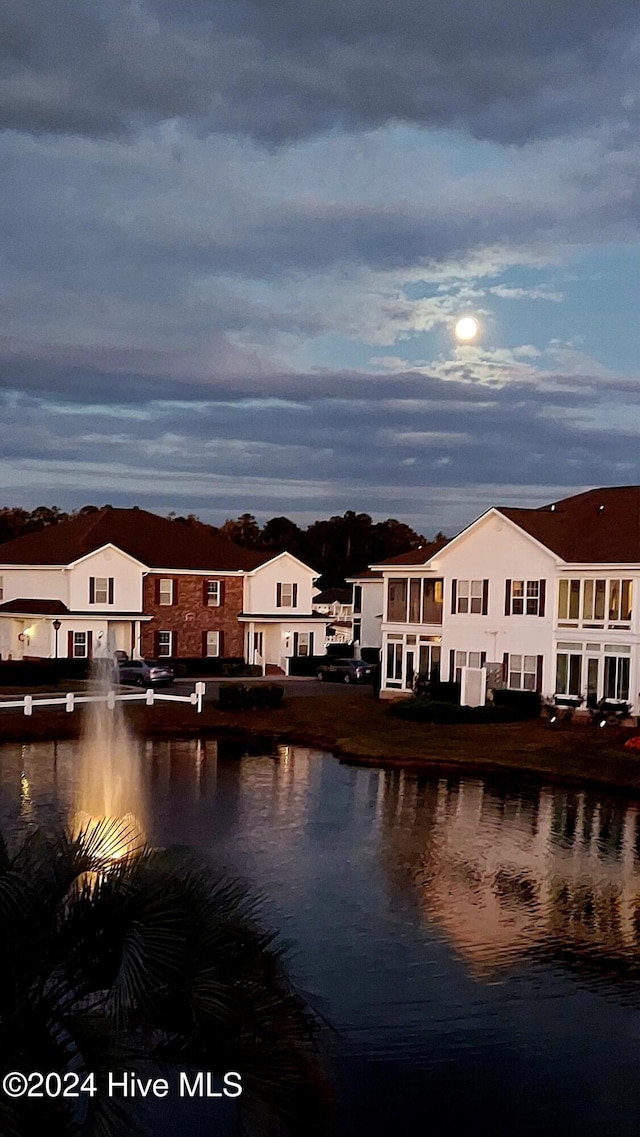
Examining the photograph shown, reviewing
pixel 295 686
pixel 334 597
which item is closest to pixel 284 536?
pixel 334 597

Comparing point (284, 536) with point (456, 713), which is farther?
point (284, 536)

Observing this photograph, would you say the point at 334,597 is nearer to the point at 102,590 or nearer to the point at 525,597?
the point at 102,590

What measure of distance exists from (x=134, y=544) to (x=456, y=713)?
27.4 m

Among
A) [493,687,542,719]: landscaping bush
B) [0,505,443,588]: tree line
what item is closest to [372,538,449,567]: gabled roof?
[493,687,542,719]: landscaping bush

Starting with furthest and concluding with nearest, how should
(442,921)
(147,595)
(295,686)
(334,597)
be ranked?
(334,597) < (147,595) < (295,686) < (442,921)

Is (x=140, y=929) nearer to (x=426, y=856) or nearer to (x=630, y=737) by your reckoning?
(x=426, y=856)

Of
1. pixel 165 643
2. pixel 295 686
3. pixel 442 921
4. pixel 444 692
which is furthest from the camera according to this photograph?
pixel 165 643

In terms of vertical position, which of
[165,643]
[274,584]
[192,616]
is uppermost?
[274,584]

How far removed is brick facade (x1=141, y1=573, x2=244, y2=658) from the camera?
65.4 meters

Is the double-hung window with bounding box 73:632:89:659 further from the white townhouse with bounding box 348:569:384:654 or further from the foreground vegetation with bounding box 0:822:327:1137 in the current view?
the foreground vegetation with bounding box 0:822:327:1137

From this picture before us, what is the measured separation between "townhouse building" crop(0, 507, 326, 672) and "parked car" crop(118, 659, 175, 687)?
4.68 m

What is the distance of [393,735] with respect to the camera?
43062mm

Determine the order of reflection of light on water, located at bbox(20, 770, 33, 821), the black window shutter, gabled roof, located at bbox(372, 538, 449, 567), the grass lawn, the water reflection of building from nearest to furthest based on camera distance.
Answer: the water reflection of building → reflection of light on water, located at bbox(20, 770, 33, 821) → the grass lawn → the black window shutter → gabled roof, located at bbox(372, 538, 449, 567)

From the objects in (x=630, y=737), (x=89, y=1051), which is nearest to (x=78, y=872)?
(x=89, y=1051)
